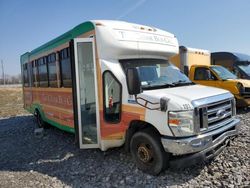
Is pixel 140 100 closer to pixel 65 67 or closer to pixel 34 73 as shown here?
pixel 65 67

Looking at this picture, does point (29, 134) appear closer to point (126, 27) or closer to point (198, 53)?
point (126, 27)

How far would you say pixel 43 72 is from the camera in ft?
28.9

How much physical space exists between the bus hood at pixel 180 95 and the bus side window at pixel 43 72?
15.7 feet

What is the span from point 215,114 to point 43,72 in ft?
19.8

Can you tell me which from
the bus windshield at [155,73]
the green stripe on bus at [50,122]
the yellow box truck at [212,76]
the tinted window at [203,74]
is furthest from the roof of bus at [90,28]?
the tinted window at [203,74]

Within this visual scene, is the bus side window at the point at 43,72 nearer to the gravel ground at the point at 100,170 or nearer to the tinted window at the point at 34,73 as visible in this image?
the tinted window at the point at 34,73

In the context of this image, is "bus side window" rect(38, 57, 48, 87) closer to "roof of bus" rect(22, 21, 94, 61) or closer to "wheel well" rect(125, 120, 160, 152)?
"roof of bus" rect(22, 21, 94, 61)

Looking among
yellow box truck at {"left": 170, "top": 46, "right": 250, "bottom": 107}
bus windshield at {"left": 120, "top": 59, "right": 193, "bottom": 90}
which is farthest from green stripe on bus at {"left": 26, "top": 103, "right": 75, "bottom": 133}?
yellow box truck at {"left": 170, "top": 46, "right": 250, "bottom": 107}

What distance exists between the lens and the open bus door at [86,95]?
228 inches

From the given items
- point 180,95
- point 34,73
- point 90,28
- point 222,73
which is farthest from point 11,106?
point 180,95

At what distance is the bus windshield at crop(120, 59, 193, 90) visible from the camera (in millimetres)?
5316

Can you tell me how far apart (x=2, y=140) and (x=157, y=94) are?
248 inches

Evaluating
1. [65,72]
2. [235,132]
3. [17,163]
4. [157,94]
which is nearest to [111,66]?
[157,94]

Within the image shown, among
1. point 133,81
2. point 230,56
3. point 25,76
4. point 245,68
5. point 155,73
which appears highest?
point 230,56
